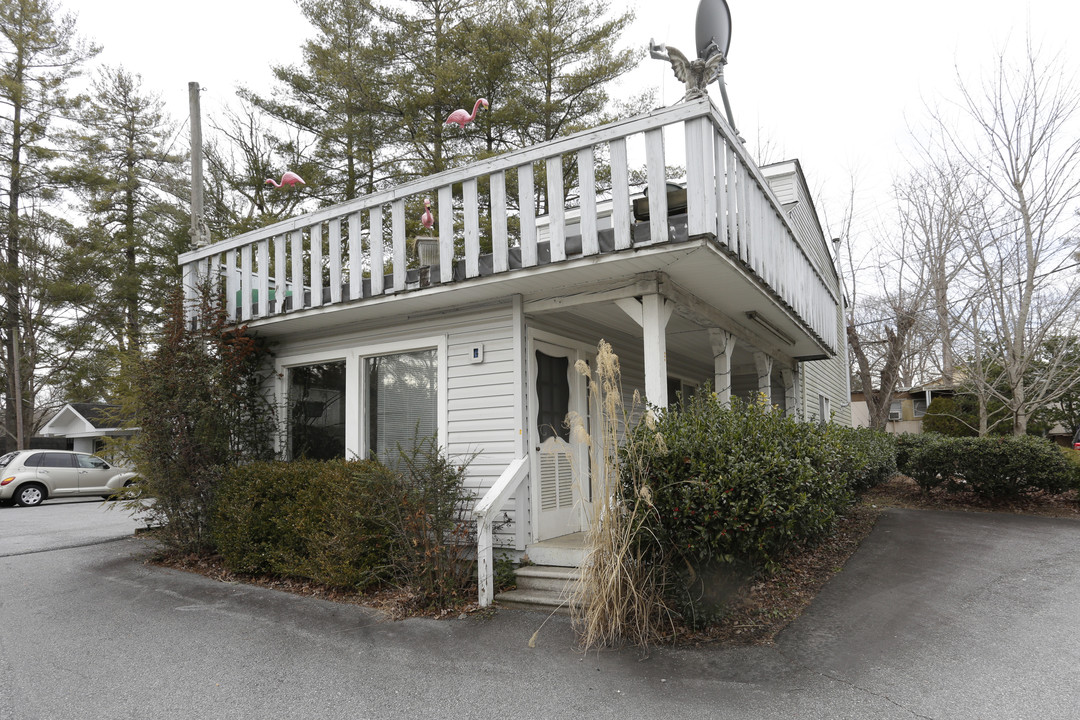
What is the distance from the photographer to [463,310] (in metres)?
6.02

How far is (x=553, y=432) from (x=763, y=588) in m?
2.22

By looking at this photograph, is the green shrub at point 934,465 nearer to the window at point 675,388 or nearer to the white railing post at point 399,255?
the window at point 675,388

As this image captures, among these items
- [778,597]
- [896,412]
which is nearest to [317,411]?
[778,597]

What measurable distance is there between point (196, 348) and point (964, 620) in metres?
7.10

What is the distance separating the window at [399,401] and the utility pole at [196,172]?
351 cm

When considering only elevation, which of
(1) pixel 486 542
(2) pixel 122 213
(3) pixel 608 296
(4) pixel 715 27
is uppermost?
(2) pixel 122 213

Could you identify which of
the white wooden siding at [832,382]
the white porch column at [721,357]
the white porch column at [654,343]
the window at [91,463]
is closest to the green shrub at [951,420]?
the white wooden siding at [832,382]

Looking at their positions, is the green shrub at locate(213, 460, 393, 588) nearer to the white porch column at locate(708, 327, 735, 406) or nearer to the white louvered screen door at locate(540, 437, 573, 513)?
the white louvered screen door at locate(540, 437, 573, 513)

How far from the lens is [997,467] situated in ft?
29.4

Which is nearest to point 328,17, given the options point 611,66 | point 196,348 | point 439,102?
point 439,102

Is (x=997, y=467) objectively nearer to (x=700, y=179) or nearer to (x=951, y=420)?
(x=700, y=179)

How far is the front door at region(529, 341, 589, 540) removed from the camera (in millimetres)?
5750

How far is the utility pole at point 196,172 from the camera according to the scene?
27.6ft

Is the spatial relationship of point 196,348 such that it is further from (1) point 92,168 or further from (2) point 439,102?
(1) point 92,168
